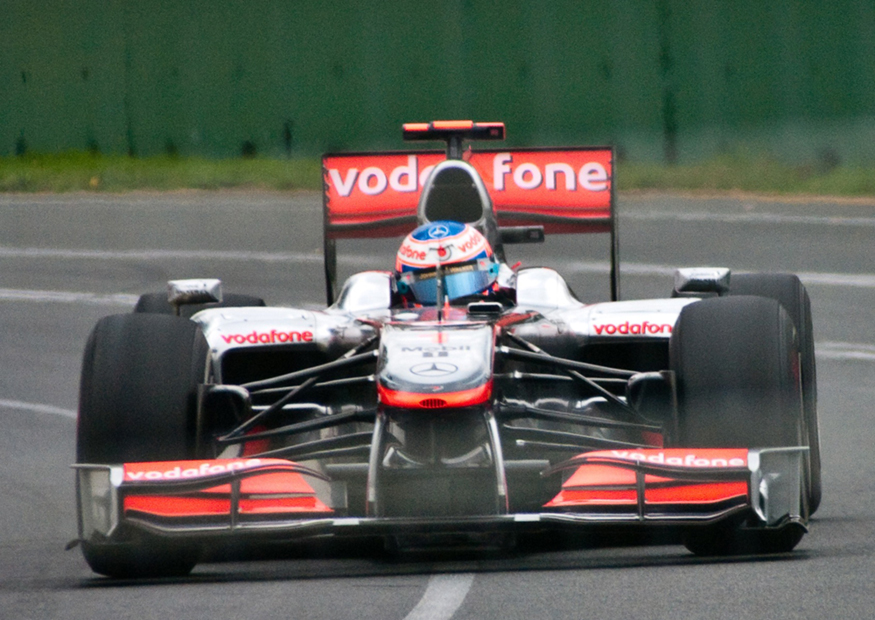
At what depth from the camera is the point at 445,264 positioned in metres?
8.82

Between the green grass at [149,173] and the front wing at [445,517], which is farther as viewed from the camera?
the green grass at [149,173]

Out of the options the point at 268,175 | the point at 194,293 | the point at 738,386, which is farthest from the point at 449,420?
the point at 268,175

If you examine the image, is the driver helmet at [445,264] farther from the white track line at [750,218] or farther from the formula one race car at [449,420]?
the white track line at [750,218]

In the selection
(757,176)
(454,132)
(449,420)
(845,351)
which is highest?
(454,132)

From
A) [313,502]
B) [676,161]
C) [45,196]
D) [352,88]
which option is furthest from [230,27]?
[313,502]

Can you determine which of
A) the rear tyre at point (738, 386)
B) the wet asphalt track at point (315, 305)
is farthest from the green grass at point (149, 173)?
the rear tyre at point (738, 386)

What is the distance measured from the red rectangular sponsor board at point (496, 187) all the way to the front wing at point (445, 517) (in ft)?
13.5

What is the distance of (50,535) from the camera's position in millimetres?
8430

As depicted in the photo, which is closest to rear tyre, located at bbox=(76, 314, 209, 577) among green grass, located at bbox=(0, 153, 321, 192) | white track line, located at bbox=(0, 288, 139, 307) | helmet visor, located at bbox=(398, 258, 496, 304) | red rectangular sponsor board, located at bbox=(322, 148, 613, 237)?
helmet visor, located at bbox=(398, 258, 496, 304)

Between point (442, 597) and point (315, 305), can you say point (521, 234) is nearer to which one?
point (442, 597)

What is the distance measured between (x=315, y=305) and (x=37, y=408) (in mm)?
4661

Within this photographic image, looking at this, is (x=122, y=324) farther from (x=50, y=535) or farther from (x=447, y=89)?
(x=447, y=89)

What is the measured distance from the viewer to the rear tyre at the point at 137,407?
23.3ft

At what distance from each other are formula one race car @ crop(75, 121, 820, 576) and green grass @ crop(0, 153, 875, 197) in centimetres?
1546
